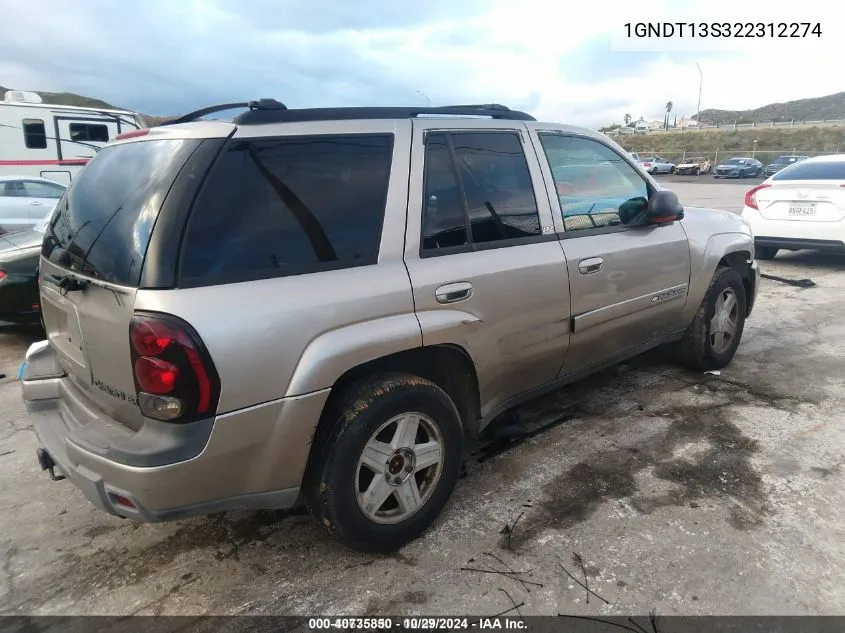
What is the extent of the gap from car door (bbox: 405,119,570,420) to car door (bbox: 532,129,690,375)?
145 millimetres

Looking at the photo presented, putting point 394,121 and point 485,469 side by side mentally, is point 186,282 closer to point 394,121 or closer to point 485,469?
point 394,121

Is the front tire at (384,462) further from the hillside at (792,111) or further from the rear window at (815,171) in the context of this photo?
the hillside at (792,111)

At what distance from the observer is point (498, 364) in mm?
2961

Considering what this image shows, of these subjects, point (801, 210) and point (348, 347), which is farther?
point (801, 210)

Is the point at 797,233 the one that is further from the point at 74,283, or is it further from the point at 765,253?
the point at 74,283

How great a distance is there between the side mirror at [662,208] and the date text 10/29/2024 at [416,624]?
8.39 ft

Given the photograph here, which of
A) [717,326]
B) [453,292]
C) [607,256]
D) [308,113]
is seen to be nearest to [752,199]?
[717,326]

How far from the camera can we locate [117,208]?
2324 mm

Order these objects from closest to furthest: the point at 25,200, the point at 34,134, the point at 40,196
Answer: the point at 25,200
the point at 40,196
the point at 34,134

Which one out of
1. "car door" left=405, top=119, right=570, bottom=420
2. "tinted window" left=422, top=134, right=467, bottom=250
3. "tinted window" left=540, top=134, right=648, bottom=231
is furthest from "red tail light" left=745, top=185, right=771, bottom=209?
"tinted window" left=422, top=134, right=467, bottom=250

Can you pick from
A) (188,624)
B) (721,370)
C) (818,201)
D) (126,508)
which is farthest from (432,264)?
(818,201)

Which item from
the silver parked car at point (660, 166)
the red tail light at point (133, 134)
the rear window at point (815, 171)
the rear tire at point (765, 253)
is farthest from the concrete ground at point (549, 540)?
the silver parked car at point (660, 166)

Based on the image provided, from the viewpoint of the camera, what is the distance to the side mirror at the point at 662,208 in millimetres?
3695

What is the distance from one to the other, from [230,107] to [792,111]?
176466 mm
